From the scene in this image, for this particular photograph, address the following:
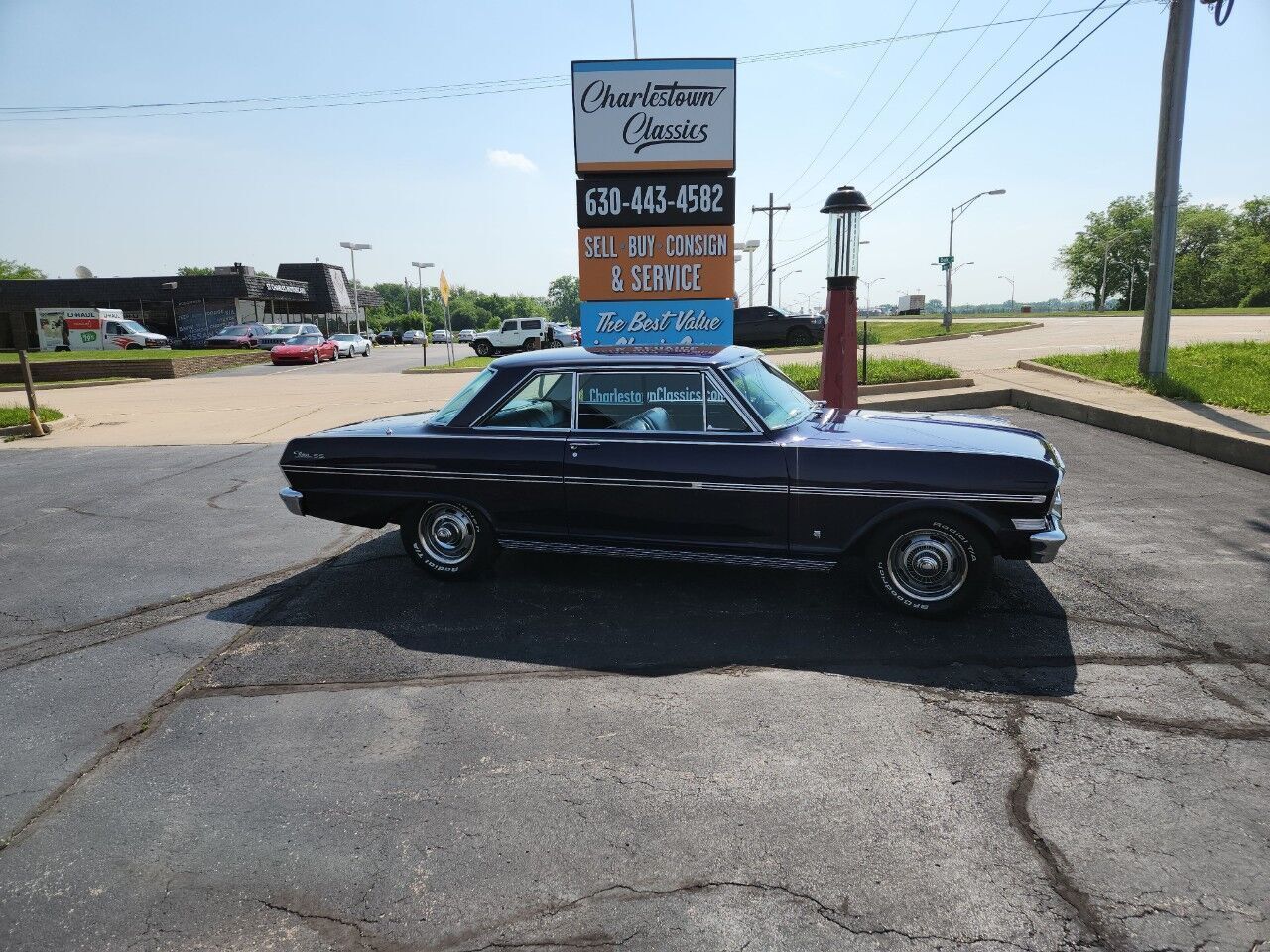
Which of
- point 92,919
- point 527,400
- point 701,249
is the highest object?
point 701,249

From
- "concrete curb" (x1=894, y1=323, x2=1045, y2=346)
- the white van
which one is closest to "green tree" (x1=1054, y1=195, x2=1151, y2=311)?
"concrete curb" (x1=894, y1=323, x2=1045, y2=346)

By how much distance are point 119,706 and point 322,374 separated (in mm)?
23837

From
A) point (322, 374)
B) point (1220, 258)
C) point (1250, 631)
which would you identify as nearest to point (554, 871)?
point (1250, 631)

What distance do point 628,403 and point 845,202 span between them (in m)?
5.32

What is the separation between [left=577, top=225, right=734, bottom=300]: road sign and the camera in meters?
9.63

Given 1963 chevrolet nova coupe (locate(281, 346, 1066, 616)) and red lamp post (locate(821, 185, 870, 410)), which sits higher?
red lamp post (locate(821, 185, 870, 410))

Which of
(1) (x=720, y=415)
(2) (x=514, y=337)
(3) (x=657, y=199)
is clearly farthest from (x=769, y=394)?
(2) (x=514, y=337)

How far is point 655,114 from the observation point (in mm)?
9312

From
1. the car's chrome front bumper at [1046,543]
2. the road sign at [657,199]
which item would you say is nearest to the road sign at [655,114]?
the road sign at [657,199]

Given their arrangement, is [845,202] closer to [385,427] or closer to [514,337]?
[385,427]

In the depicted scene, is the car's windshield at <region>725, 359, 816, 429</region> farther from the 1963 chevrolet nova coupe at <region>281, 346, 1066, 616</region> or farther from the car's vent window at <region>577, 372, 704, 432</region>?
the car's vent window at <region>577, 372, 704, 432</region>

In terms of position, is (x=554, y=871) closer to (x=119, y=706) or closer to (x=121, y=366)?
(x=119, y=706)

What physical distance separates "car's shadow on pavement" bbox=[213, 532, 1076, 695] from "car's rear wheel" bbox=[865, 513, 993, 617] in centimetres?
13

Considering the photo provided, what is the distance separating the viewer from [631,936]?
2164 mm
